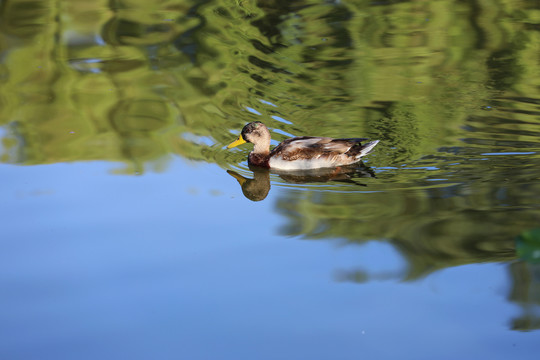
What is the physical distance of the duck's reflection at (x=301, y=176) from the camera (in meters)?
7.73

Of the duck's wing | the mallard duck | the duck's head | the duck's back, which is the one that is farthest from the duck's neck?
the duck's wing

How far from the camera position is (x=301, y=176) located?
814cm

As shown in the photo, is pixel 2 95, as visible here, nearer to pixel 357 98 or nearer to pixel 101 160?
pixel 101 160

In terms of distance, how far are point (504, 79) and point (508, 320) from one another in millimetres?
6536

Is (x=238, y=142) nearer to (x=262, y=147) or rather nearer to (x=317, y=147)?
(x=262, y=147)

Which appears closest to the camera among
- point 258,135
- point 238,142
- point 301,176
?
point 301,176

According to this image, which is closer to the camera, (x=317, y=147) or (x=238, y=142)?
(x=317, y=147)

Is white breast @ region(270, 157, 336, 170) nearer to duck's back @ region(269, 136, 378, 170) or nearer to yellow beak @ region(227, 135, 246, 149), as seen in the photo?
duck's back @ region(269, 136, 378, 170)

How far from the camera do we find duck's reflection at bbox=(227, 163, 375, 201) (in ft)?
25.3

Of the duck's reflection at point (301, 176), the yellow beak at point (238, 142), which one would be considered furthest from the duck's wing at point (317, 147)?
the yellow beak at point (238, 142)

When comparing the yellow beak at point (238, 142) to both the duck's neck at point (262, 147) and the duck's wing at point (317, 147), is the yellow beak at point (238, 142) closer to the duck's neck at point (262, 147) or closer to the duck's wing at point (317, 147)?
the duck's neck at point (262, 147)

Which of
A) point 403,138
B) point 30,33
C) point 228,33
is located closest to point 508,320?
point 403,138

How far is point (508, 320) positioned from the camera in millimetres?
4805

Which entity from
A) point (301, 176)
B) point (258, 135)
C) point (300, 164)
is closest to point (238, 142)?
point (258, 135)
